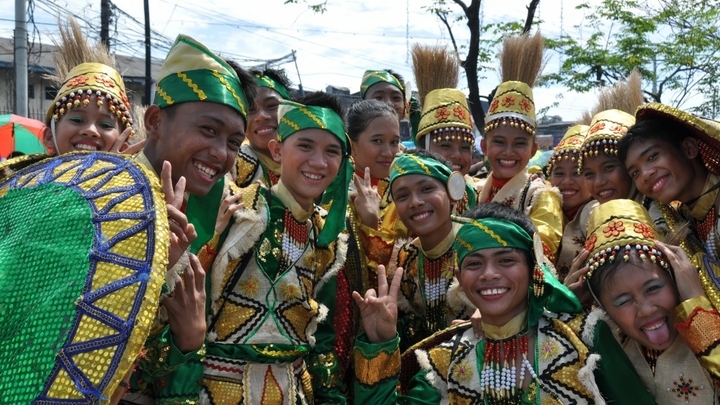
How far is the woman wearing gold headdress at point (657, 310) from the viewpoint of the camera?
256 cm

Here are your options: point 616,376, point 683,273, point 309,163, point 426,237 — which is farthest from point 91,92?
point 683,273

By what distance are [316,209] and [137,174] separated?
198 cm

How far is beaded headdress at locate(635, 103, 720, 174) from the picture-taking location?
292cm

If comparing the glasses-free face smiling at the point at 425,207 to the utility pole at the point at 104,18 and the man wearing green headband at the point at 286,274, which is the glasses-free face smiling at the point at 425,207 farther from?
the utility pole at the point at 104,18

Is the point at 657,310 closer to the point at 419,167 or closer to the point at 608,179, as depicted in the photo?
the point at 608,179

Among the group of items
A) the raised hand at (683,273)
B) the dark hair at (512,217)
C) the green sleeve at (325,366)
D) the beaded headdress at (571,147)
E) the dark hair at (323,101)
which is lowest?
the green sleeve at (325,366)

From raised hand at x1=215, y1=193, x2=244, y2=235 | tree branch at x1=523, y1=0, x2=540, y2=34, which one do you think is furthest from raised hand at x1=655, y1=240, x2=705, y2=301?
tree branch at x1=523, y1=0, x2=540, y2=34

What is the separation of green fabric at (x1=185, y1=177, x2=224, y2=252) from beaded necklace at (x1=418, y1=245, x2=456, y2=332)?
4.77 feet

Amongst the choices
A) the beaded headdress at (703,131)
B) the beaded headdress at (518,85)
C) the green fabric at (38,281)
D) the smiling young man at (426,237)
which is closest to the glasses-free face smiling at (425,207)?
the smiling young man at (426,237)

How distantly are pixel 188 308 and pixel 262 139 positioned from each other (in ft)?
7.28

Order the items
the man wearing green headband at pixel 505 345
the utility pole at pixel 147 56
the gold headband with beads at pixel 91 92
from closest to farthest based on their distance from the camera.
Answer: the man wearing green headband at pixel 505 345, the gold headband with beads at pixel 91 92, the utility pole at pixel 147 56

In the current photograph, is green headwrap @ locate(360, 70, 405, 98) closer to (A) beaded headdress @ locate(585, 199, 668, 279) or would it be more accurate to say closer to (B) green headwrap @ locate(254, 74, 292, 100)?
(B) green headwrap @ locate(254, 74, 292, 100)

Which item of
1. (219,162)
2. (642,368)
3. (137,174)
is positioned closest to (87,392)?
(137,174)

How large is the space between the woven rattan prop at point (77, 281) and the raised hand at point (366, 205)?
7.89 ft
